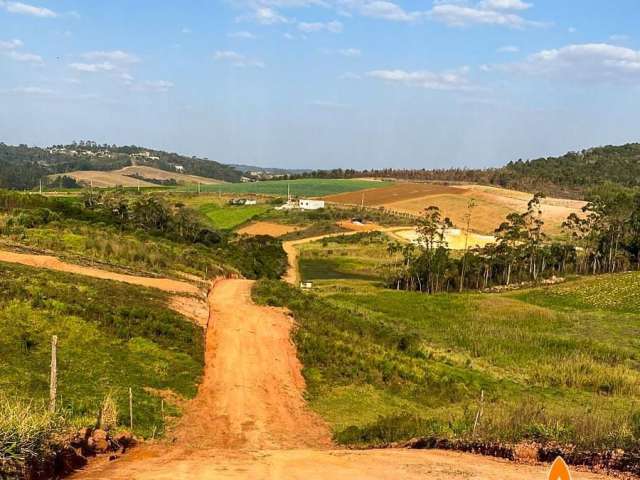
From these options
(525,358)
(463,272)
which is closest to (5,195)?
(463,272)

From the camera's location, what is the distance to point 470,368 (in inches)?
1132

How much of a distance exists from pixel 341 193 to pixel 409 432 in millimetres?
136103

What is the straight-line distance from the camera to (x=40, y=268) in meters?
31.3

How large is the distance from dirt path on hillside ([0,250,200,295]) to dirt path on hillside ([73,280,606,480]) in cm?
449

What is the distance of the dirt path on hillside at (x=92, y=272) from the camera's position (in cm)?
3262

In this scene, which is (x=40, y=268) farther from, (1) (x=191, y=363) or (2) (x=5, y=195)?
(2) (x=5, y=195)

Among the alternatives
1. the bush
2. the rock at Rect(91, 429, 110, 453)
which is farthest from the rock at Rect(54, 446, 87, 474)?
the rock at Rect(91, 429, 110, 453)

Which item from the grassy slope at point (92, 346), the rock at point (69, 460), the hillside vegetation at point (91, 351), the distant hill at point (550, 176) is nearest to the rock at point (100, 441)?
the hillside vegetation at point (91, 351)

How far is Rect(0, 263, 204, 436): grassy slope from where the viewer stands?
17.5 meters

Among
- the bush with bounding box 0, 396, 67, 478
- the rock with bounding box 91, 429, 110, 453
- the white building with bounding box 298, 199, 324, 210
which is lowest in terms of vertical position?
the rock with bounding box 91, 429, 110, 453

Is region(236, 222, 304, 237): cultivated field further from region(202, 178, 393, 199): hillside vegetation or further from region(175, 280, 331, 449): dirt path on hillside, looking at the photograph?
region(175, 280, 331, 449): dirt path on hillside

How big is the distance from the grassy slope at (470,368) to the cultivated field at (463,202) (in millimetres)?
59210

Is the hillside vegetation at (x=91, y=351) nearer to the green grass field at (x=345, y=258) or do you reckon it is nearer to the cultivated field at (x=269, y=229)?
the green grass field at (x=345, y=258)

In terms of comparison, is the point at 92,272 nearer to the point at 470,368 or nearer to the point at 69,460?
the point at 470,368
